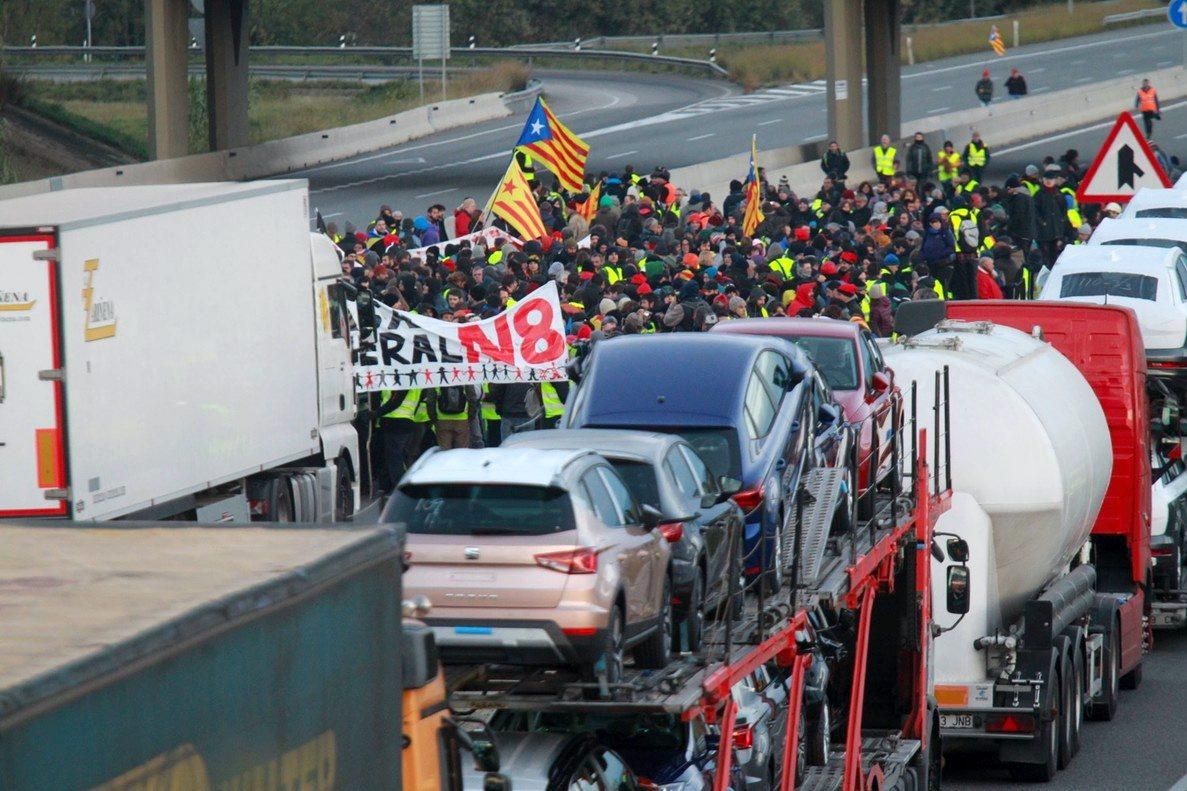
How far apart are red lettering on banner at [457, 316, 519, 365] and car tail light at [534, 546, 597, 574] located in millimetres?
11687

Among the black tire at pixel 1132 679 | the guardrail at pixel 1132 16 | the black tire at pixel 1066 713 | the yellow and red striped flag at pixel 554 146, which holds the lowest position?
the black tire at pixel 1132 679

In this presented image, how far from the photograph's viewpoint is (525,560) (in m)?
9.41

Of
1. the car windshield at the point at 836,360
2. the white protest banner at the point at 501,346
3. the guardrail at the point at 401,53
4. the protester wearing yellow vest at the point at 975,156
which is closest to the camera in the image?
the car windshield at the point at 836,360

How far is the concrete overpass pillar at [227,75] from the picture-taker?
2063 inches

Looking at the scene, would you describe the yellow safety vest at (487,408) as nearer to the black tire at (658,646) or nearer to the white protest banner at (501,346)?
the white protest banner at (501,346)

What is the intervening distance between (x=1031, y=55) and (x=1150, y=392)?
64.2m

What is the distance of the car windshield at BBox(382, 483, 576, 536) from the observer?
955cm

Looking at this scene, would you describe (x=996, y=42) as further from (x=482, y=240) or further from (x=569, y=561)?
(x=569, y=561)

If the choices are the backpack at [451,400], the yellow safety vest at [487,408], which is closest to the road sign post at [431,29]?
the yellow safety vest at [487,408]

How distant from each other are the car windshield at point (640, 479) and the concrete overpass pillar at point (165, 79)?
39.0m

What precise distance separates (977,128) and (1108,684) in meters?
40.5

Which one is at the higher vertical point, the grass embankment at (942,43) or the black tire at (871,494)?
the grass embankment at (942,43)

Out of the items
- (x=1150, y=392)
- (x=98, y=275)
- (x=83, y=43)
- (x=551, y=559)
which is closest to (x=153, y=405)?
(x=98, y=275)

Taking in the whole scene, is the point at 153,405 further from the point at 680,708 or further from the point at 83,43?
the point at 83,43
